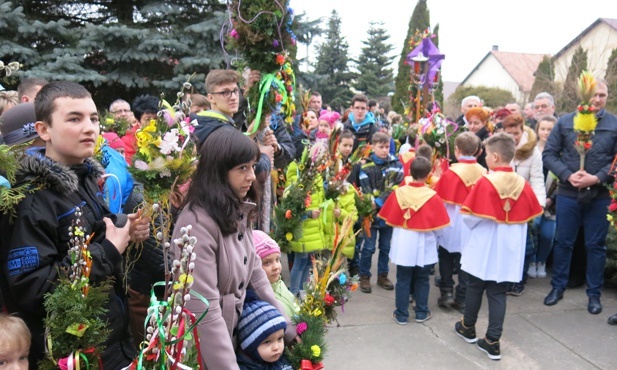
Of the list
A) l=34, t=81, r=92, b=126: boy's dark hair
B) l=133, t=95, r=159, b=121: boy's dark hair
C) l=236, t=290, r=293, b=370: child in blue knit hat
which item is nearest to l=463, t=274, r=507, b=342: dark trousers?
l=236, t=290, r=293, b=370: child in blue knit hat

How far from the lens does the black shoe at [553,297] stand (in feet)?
18.4

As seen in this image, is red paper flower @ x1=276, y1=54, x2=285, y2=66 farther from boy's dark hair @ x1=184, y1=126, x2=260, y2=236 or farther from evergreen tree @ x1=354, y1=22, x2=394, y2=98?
Result: evergreen tree @ x1=354, y1=22, x2=394, y2=98

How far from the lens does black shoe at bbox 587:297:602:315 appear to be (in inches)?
211

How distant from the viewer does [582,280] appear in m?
6.25

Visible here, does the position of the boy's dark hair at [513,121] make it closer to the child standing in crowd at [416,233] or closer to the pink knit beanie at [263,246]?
the child standing in crowd at [416,233]

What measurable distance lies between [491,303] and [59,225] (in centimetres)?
385

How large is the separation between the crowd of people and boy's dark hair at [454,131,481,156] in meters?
0.02

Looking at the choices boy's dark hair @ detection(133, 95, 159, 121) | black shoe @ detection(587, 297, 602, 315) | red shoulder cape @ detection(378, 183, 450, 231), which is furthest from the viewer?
black shoe @ detection(587, 297, 602, 315)

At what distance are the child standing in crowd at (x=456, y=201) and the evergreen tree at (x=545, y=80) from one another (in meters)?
17.9

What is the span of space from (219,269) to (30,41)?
956cm

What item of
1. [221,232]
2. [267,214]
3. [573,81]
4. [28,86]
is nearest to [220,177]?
[221,232]

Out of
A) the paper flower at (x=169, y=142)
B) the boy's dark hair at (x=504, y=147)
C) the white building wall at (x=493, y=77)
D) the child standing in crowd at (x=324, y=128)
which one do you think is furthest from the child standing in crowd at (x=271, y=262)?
the white building wall at (x=493, y=77)

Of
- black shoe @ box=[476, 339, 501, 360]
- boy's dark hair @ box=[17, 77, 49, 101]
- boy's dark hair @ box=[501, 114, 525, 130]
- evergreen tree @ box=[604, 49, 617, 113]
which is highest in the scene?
evergreen tree @ box=[604, 49, 617, 113]

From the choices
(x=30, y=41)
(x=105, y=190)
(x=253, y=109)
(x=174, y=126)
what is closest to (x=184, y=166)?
(x=174, y=126)
